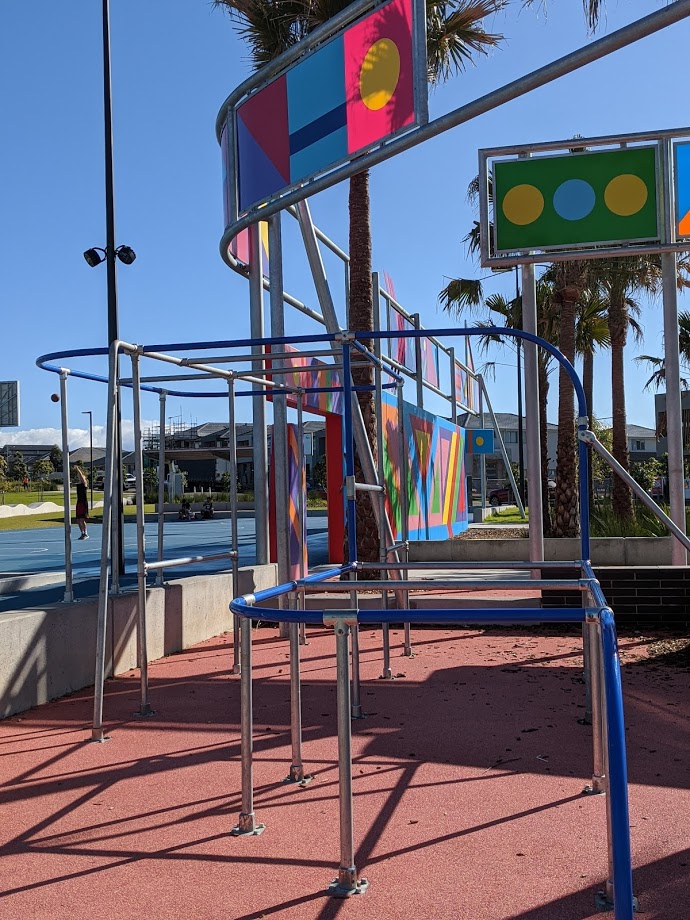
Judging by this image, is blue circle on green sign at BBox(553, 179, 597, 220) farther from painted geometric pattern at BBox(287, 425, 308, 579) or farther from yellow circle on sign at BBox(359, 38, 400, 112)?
painted geometric pattern at BBox(287, 425, 308, 579)

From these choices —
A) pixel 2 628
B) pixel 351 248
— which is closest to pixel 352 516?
pixel 2 628

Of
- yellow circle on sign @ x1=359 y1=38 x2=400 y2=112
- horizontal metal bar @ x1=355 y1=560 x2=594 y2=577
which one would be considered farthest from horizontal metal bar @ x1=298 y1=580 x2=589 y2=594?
yellow circle on sign @ x1=359 y1=38 x2=400 y2=112

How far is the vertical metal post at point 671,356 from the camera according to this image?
911 centimetres

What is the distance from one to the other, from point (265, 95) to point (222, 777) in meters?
5.93

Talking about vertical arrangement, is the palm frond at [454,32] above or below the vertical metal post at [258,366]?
above

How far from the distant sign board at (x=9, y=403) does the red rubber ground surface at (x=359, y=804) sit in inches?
1850

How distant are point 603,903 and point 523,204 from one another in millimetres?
7828

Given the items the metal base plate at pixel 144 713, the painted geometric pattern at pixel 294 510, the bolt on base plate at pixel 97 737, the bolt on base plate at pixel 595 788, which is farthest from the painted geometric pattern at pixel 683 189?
the bolt on base plate at pixel 97 737

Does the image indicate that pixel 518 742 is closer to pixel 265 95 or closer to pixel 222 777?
pixel 222 777

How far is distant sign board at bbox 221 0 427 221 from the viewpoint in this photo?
6.23m

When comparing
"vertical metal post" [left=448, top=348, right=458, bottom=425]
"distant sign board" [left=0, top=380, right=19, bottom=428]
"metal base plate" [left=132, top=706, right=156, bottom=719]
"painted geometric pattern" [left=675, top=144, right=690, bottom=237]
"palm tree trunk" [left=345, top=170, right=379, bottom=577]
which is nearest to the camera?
"metal base plate" [left=132, top=706, right=156, bottom=719]

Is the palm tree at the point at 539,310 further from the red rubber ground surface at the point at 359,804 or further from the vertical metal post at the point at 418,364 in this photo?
the red rubber ground surface at the point at 359,804

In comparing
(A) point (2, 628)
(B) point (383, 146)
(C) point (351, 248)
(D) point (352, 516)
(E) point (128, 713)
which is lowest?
(E) point (128, 713)

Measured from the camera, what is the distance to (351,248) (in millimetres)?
12477
